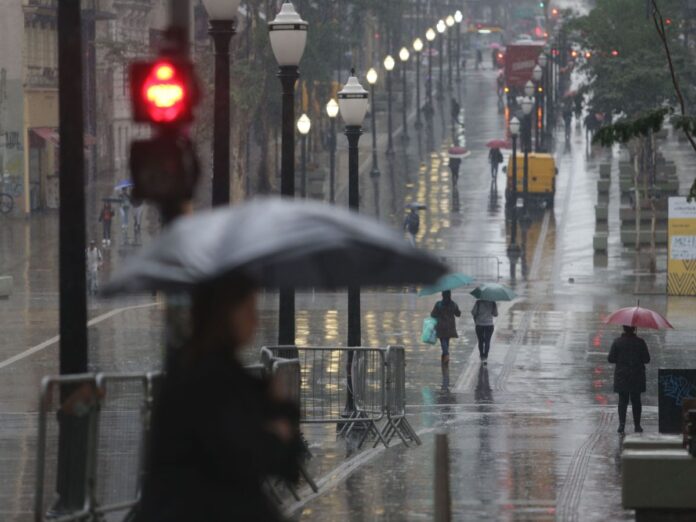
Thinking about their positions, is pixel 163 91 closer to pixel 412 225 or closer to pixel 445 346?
pixel 445 346

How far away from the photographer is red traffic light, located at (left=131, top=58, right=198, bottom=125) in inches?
372

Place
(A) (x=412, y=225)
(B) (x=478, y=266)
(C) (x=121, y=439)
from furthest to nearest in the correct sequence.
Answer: (A) (x=412, y=225), (B) (x=478, y=266), (C) (x=121, y=439)

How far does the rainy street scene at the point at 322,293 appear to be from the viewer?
7.27 meters

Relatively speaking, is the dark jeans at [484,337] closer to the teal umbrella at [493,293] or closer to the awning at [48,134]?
the teal umbrella at [493,293]

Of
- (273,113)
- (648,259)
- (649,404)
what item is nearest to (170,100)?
(649,404)

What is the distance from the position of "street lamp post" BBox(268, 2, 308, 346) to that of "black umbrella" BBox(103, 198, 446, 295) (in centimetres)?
1246

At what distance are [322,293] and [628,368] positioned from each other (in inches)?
923

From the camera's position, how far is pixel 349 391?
23234mm

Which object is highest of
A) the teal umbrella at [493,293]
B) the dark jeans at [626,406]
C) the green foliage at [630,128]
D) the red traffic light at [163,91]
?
the green foliage at [630,128]

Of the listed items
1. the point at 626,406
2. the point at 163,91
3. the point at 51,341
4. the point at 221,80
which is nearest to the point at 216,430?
the point at 163,91

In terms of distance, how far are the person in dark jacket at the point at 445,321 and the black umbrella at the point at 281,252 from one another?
2467 cm

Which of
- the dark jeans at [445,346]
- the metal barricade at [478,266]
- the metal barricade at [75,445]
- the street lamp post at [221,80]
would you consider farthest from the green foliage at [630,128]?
the metal barricade at [478,266]

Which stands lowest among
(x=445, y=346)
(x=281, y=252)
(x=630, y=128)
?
(x=445, y=346)

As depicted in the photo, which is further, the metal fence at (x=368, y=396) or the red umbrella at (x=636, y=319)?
the red umbrella at (x=636, y=319)
